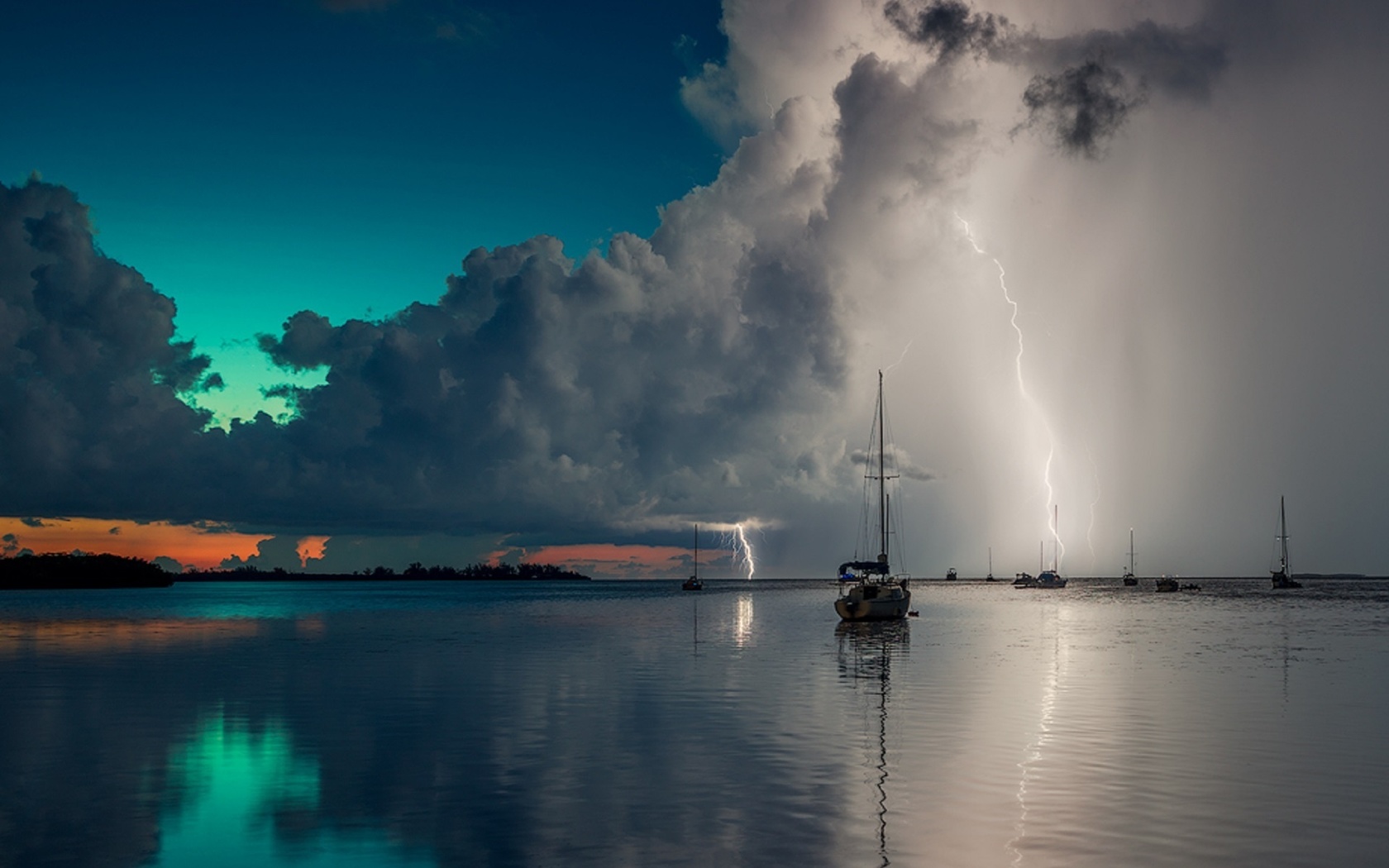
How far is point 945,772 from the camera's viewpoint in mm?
26719

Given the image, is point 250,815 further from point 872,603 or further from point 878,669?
point 872,603

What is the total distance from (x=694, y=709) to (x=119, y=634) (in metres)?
69.8

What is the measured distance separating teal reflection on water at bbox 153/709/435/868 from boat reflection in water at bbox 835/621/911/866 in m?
9.80

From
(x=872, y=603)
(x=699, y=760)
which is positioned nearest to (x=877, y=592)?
(x=872, y=603)

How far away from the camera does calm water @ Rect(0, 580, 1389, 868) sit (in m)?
20.0

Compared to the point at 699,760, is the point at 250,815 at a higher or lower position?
lower

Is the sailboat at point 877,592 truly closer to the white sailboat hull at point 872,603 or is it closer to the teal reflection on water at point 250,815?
the white sailboat hull at point 872,603

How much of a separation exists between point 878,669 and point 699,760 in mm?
27585

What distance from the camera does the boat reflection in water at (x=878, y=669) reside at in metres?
23.8

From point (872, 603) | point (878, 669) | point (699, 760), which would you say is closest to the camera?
point (699, 760)

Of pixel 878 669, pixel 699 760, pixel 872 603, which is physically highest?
pixel 872 603

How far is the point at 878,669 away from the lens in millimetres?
54594

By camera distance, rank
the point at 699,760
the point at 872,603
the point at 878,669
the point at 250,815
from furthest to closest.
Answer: the point at 872,603 < the point at 878,669 < the point at 699,760 < the point at 250,815

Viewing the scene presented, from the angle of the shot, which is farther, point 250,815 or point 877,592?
point 877,592
